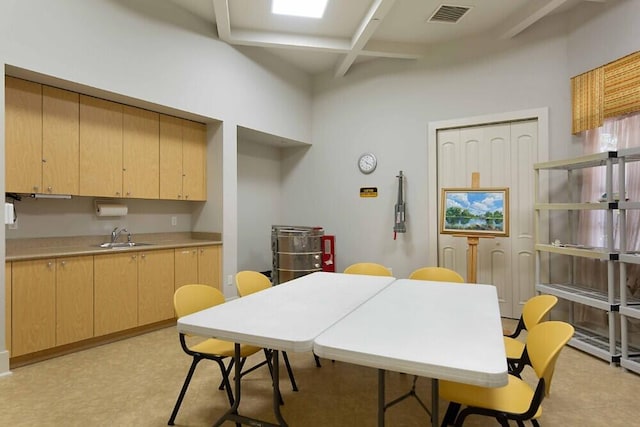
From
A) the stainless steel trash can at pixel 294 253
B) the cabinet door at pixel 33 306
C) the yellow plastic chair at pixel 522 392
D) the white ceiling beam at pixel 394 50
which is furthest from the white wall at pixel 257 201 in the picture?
the yellow plastic chair at pixel 522 392

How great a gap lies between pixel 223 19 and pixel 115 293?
3.10 m

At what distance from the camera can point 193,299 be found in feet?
7.45

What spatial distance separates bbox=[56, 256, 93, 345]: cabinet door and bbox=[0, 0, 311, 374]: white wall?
0.40 m

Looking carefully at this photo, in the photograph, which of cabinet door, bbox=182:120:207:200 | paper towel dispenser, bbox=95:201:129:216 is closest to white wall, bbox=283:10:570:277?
cabinet door, bbox=182:120:207:200

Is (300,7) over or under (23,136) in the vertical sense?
over

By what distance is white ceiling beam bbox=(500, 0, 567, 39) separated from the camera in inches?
139

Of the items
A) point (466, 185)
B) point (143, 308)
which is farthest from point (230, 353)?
point (466, 185)

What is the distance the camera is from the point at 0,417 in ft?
7.15

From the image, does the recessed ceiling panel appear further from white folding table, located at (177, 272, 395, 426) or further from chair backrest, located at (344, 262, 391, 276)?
white folding table, located at (177, 272, 395, 426)

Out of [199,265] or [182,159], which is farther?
[182,159]

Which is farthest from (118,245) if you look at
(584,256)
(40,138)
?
(584,256)

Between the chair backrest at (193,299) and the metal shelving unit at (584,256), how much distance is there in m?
3.22

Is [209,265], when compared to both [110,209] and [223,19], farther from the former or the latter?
[223,19]

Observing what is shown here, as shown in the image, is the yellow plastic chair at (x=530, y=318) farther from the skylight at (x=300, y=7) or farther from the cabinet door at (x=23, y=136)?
the cabinet door at (x=23, y=136)
